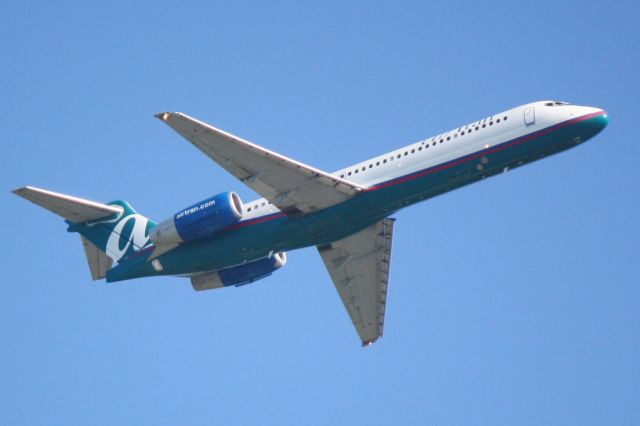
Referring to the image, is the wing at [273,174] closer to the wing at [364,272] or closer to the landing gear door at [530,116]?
the wing at [364,272]

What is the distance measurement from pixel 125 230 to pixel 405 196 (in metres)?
13.8

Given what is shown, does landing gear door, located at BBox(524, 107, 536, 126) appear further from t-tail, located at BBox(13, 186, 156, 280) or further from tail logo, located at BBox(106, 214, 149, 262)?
tail logo, located at BBox(106, 214, 149, 262)

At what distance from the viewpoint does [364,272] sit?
43594 millimetres

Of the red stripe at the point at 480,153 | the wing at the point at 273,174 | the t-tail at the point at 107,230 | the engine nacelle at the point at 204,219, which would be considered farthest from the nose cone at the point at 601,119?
the t-tail at the point at 107,230

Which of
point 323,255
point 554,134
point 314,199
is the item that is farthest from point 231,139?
point 554,134

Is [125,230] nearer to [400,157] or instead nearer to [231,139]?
[231,139]

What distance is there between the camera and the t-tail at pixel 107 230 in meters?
42.5

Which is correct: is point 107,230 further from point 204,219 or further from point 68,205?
point 204,219

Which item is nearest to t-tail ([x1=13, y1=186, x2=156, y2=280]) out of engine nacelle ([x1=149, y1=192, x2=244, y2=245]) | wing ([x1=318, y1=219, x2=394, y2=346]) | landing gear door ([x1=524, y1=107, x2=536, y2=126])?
engine nacelle ([x1=149, y1=192, x2=244, y2=245])

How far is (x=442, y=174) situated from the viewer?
3653 centimetres

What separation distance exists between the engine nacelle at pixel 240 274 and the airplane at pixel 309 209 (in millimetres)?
53

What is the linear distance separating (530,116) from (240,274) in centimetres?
1475

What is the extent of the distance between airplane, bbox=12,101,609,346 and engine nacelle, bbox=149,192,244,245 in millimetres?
52

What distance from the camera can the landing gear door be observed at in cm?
3588
